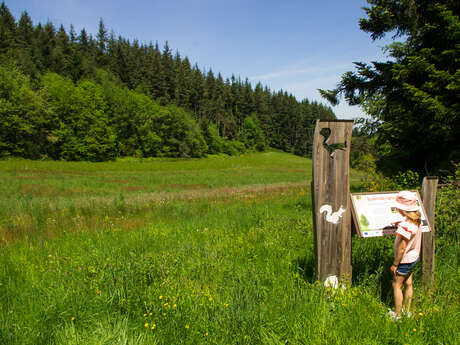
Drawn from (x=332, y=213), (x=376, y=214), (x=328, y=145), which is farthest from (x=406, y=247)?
(x=328, y=145)

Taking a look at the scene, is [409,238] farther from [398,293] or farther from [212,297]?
[212,297]

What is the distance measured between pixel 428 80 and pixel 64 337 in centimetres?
1067

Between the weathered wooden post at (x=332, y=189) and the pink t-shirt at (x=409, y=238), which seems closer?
the pink t-shirt at (x=409, y=238)

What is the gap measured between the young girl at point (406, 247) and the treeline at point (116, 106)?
160 feet

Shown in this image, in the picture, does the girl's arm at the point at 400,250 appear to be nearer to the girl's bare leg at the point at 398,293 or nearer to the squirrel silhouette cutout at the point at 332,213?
the girl's bare leg at the point at 398,293

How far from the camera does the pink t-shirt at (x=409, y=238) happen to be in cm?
279

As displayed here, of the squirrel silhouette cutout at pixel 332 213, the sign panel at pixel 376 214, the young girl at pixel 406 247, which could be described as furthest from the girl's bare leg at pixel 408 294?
the squirrel silhouette cutout at pixel 332 213

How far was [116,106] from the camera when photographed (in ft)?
217

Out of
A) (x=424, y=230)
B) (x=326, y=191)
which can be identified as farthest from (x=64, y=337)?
(x=424, y=230)

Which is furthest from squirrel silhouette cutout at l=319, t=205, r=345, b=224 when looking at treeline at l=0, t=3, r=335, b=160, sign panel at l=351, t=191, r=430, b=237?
treeline at l=0, t=3, r=335, b=160

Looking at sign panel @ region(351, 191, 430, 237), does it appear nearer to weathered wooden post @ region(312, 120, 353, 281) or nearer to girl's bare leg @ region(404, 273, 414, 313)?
weathered wooden post @ region(312, 120, 353, 281)

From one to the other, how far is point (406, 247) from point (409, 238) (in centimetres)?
13

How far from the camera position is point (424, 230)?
306cm

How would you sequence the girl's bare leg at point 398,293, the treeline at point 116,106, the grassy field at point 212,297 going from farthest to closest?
the treeline at point 116,106, the girl's bare leg at point 398,293, the grassy field at point 212,297
